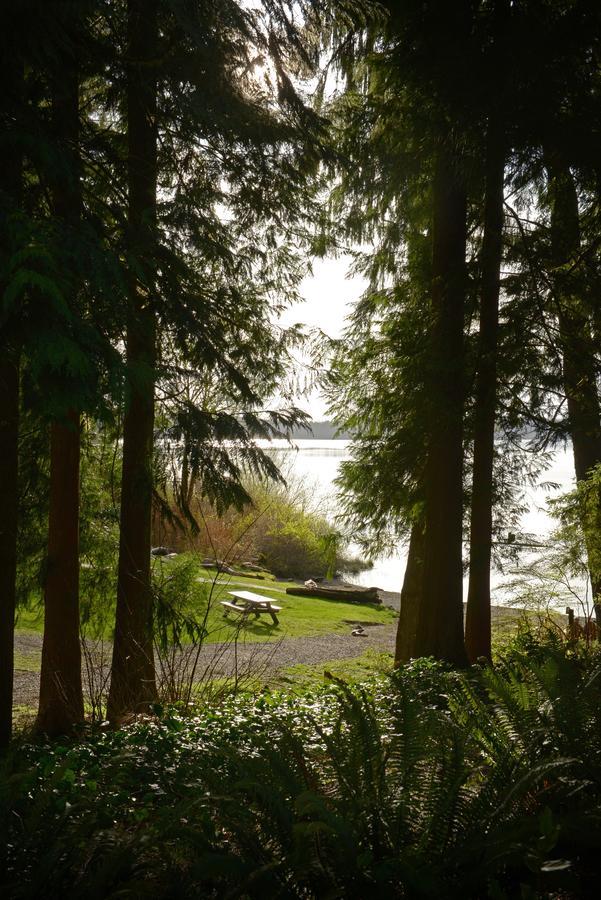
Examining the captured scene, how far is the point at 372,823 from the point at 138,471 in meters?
5.26

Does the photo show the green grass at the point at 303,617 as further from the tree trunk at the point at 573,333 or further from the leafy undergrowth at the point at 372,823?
the leafy undergrowth at the point at 372,823

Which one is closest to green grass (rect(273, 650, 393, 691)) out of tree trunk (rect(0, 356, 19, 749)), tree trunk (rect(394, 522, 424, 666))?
tree trunk (rect(394, 522, 424, 666))

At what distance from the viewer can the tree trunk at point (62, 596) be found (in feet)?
22.8

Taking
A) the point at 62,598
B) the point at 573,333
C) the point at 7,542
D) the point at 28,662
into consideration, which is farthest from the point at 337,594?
the point at 7,542

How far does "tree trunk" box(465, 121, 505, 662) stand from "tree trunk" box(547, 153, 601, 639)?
612mm

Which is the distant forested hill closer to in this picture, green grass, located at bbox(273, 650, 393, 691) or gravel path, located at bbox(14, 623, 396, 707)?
gravel path, located at bbox(14, 623, 396, 707)

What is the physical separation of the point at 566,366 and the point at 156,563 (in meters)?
5.29

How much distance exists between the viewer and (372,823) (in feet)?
7.23

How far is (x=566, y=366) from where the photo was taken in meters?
8.48

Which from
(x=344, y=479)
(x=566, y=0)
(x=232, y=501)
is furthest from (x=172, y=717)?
(x=566, y=0)

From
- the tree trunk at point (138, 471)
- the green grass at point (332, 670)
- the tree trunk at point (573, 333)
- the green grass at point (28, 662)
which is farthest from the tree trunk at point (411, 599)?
the green grass at point (28, 662)

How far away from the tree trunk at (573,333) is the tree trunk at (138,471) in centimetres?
388

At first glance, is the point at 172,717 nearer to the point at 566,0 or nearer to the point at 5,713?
the point at 5,713

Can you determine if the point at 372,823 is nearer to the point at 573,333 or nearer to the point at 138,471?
the point at 138,471
